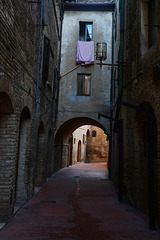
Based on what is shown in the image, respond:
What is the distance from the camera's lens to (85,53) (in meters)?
15.4

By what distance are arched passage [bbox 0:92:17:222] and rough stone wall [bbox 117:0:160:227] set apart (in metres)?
3.51

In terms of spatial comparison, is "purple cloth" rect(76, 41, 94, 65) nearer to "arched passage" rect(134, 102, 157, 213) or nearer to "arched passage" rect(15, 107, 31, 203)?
"arched passage" rect(134, 102, 157, 213)

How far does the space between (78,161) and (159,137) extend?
2391cm

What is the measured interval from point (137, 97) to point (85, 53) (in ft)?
29.4

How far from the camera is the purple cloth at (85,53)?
15305 mm

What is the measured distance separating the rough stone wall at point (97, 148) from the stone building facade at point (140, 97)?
20.8 m

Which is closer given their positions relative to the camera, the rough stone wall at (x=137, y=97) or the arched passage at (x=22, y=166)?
the rough stone wall at (x=137, y=97)

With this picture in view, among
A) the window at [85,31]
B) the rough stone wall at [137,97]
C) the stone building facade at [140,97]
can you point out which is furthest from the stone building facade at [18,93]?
the window at [85,31]

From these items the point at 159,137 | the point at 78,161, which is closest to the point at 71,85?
the point at 159,137

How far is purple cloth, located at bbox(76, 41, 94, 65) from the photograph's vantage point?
1530 centimetres

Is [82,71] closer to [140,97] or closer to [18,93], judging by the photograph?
[140,97]

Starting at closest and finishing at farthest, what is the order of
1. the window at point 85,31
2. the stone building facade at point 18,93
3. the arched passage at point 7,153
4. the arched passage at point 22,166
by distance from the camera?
the stone building facade at point 18,93 < the arched passage at point 7,153 < the arched passage at point 22,166 < the window at point 85,31

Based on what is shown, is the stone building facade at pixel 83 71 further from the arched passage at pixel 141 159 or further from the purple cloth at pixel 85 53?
the arched passage at pixel 141 159

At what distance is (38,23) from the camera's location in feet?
26.7
